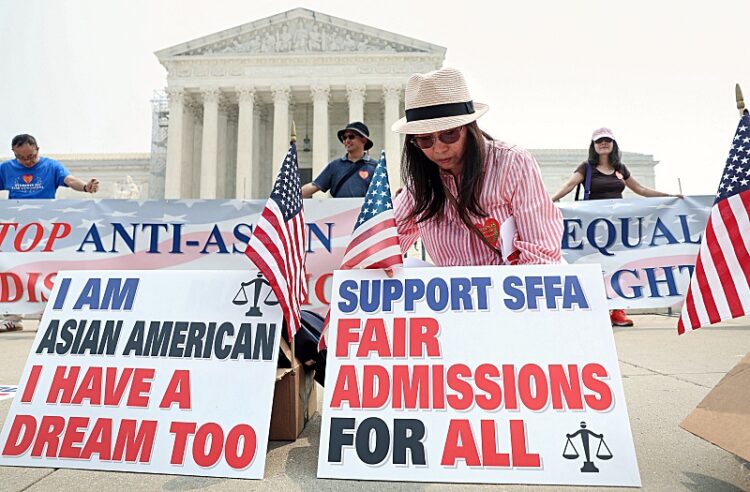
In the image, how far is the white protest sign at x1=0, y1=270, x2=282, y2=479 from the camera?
66.7 inches

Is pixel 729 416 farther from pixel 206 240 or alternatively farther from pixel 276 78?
pixel 276 78

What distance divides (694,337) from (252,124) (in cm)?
3180

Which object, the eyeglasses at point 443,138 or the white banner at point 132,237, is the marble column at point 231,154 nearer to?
the white banner at point 132,237

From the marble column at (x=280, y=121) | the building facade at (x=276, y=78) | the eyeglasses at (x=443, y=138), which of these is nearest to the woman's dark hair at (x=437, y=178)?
the eyeglasses at (x=443, y=138)

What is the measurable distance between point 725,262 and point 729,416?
76 cm

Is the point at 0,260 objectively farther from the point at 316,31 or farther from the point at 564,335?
the point at 316,31

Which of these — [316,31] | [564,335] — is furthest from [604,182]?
[316,31]

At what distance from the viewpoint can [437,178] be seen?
2309mm

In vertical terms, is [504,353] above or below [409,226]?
below

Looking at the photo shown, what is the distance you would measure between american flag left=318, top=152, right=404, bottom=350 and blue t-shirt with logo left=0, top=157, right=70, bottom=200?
16.5 feet

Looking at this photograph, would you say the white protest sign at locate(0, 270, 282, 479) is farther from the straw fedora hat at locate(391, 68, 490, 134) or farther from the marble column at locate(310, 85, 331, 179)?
the marble column at locate(310, 85, 331, 179)

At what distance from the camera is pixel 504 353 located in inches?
68.1

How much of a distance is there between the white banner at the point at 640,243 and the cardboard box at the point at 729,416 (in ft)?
13.2

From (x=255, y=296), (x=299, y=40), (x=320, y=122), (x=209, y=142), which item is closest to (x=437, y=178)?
(x=255, y=296)
